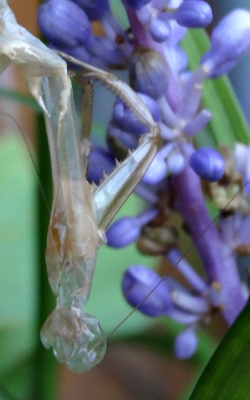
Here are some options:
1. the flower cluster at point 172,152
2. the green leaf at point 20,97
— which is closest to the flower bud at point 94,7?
the flower cluster at point 172,152

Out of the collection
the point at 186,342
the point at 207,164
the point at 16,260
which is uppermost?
the point at 207,164

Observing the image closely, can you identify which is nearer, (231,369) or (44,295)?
(231,369)

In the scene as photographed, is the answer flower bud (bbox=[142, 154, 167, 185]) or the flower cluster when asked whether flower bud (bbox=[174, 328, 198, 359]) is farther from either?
flower bud (bbox=[142, 154, 167, 185])

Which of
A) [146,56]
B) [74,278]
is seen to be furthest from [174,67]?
[74,278]

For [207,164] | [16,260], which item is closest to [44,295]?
[16,260]

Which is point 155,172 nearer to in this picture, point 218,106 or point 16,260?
point 218,106

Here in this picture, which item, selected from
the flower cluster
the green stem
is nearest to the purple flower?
the flower cluster

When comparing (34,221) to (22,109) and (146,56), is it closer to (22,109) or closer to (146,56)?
(22,109)
